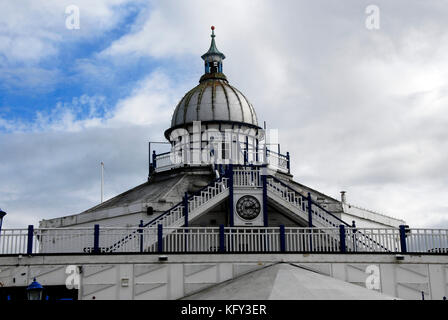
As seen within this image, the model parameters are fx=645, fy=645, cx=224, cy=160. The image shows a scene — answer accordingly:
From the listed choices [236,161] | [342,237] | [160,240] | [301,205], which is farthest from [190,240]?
[236,161]

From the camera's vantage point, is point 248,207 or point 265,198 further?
point 248,207

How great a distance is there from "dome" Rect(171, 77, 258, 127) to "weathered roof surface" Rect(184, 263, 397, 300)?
16837 millimetres

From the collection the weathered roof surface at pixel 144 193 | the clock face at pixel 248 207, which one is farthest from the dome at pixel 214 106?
the clock face at pixel 248 207

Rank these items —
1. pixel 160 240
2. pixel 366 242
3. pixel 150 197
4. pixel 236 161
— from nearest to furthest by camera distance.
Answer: pixel 160 240 < pixel 366 242 < pixel 150 197 < pixel 236 161

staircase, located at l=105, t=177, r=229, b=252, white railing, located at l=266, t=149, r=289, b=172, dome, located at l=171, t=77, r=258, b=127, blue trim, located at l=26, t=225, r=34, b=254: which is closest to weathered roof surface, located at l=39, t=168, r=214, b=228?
staircase, located at l=105, t=177, r=229, b=252

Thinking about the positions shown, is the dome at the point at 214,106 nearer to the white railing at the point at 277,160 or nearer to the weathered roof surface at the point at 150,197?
the white railing at the point at 277,160

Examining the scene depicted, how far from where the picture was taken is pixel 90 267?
24469 mm

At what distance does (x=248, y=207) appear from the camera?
98.6 feet

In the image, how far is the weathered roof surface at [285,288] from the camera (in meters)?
19.3

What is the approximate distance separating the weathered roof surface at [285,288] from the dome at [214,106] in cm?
1684

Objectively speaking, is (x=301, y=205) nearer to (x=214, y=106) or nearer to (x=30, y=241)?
(x=30, y=241)

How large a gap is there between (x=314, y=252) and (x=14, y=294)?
38.0 feet
